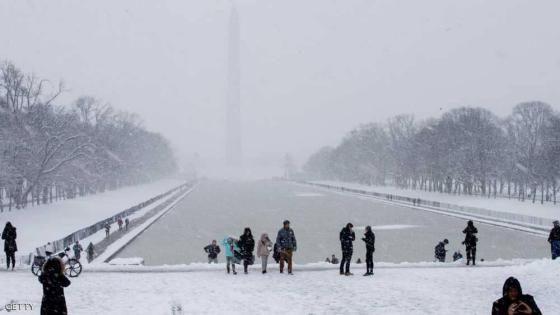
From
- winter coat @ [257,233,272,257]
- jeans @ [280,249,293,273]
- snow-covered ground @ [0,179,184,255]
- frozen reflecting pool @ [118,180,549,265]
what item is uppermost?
winter coat @ [257,233,272,257]

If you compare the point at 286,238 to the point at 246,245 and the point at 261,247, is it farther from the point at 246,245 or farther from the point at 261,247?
the point at 246,245

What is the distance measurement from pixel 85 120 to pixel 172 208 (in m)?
33.2

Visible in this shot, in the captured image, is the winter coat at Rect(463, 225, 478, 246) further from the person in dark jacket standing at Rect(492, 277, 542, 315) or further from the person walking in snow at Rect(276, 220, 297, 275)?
the person in dark jacket standing at Rect(492, 277, 542, 315)

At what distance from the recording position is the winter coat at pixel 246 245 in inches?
679

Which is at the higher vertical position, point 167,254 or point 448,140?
point 448,140

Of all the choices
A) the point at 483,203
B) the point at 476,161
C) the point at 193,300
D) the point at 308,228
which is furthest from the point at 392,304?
the point at 476,161

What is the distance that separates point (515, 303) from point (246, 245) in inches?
480

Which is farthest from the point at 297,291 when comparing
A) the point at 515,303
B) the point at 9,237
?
the point at 9,237

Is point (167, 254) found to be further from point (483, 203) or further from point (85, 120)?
point (85, 120)

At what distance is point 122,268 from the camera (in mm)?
19109

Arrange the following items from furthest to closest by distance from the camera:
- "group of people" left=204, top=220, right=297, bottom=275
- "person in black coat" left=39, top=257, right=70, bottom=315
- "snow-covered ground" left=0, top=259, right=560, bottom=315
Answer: "group of people" left=204, top=220, right=297, bottom=275 < "snow-covered ground" left=0, top=259, right=560, bottom=315 < "person in black coat" left=39, top=257, right=70, bottom=315

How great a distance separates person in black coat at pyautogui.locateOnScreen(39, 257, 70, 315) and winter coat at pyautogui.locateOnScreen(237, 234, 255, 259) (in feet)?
31.3

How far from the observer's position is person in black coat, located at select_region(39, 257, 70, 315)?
789cm

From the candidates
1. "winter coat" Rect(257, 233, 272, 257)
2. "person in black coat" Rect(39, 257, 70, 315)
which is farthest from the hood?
"winter coat" Rect(257, 233, 272, 257)
